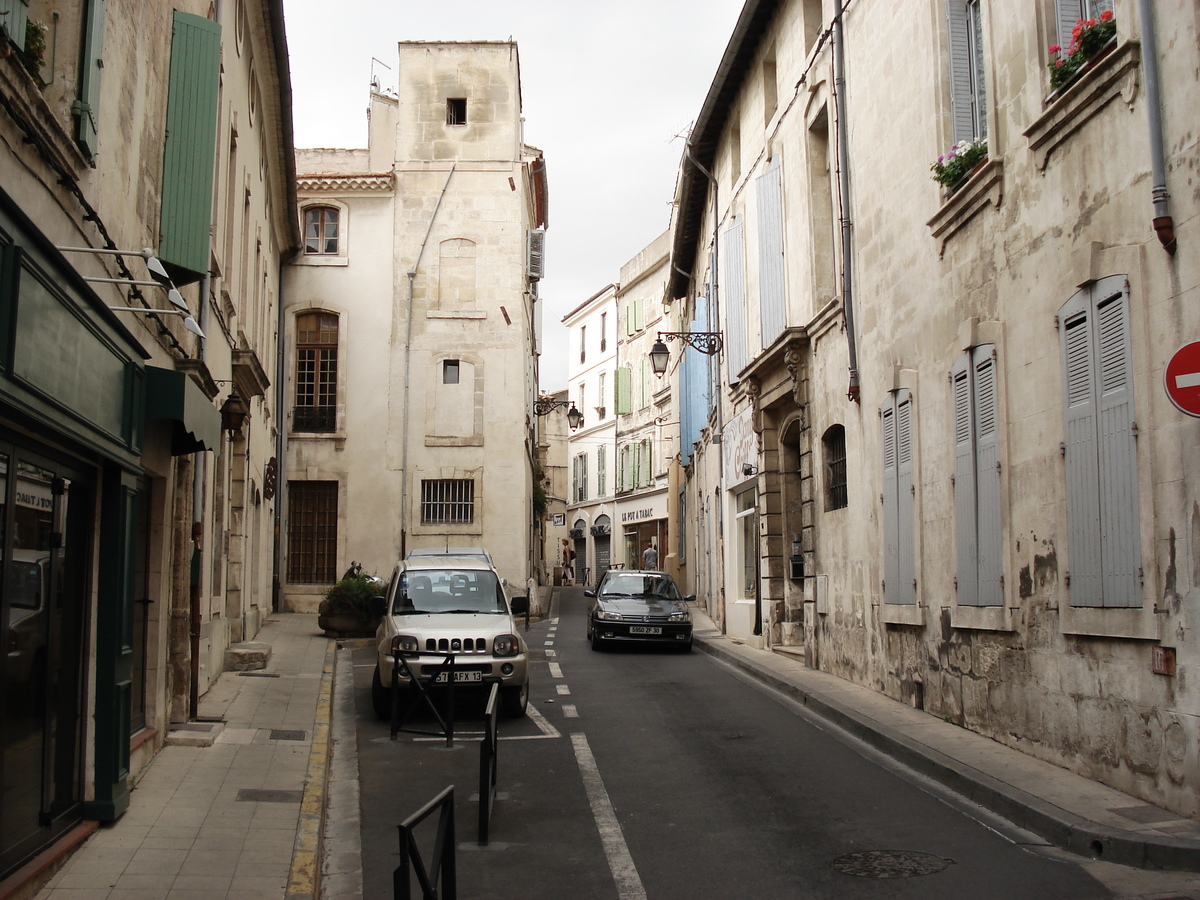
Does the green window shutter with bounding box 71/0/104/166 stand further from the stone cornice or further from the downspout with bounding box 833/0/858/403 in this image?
the stone cornice

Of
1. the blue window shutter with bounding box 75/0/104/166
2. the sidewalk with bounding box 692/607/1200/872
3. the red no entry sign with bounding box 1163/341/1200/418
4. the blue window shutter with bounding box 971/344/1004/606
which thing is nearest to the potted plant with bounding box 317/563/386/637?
the sidewalk with bounding box 692/607/1200/872

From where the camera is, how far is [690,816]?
7426mm

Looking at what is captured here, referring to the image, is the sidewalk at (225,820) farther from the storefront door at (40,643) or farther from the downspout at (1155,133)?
the downspout at (1155,133)

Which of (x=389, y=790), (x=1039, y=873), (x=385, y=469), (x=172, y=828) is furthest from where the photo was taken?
(x=385, y=469)

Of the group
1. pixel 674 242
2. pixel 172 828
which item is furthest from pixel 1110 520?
pixel 674 242

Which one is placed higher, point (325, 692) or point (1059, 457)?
point (1059, 457)

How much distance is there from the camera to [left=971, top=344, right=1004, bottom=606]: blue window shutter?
9.59 m

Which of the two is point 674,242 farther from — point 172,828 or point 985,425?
point 172,828

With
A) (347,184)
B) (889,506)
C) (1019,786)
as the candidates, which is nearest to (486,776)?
(1019,786)

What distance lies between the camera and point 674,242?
2898 cm

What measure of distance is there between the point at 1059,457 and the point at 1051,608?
1.18m

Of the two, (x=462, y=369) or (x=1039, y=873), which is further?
(x=462, y=369)

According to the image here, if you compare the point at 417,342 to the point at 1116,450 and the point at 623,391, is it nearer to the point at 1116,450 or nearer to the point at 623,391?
the point at 623,391

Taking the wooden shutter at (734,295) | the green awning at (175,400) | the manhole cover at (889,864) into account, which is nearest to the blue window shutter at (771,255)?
the wooden shutter at (734,295)
